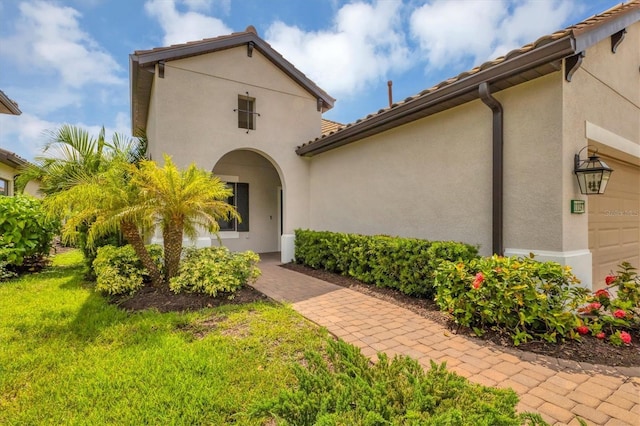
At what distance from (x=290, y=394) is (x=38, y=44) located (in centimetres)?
1191

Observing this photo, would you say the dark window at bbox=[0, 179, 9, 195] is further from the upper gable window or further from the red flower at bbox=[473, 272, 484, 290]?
the red flower at bbox=[473, 272, 484, 290]

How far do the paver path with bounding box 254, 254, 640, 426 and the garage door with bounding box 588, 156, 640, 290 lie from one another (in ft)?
11.3

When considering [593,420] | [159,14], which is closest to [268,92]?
[159,14]

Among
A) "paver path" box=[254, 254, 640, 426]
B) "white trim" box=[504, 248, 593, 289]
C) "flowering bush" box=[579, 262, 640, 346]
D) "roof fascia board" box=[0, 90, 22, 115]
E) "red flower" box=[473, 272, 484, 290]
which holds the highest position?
"roof fascia board" box=[0, 90, 22, 115]

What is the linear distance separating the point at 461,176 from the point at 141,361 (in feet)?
20.0

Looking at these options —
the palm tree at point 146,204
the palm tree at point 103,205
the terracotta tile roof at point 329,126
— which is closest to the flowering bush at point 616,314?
the palm tree at point 146,204

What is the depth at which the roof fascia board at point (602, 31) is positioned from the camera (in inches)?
179

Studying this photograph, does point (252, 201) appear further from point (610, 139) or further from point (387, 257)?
point (610, 139)

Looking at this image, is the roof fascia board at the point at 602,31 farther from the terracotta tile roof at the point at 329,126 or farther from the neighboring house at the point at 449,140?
the terracotta tile roof at the point at 329,126

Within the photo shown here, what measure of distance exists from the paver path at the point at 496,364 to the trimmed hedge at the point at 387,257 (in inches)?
29.2

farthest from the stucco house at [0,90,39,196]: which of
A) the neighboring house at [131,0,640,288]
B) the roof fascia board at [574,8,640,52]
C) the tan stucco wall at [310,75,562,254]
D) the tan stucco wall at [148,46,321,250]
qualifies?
the roof fascia board at [574,8,640,52]

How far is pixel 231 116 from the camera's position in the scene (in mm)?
9781

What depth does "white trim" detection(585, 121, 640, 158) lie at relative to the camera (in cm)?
552

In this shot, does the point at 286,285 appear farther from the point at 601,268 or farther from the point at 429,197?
the point at 601,268
